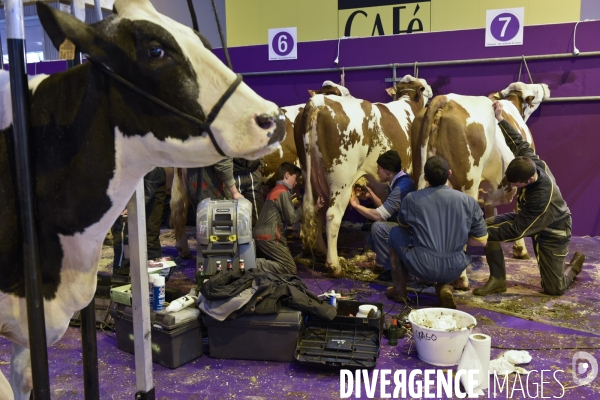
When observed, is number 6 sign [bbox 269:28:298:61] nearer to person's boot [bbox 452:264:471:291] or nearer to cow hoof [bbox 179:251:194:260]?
cow hoof [bbox 179:251:194:260]

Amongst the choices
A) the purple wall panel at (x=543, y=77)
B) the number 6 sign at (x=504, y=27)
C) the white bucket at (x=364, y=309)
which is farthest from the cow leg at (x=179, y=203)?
the number 6 sign at (x=504, y=27)

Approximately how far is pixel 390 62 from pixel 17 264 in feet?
21.3

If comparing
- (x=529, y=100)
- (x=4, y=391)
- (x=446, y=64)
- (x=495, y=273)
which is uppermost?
(x=446, y=64)

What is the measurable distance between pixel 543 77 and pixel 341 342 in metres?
4.99

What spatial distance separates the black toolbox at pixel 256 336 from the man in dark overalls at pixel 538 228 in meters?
1.95

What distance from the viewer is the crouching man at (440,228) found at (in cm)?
395

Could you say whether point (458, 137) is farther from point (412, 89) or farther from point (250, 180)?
point (250, 180)

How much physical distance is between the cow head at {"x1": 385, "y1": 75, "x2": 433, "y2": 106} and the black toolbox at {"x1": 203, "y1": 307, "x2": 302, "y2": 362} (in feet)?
12.7

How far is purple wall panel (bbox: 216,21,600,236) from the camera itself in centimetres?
657

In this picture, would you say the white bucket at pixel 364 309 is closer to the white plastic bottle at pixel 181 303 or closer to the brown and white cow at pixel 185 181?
the white plastic bottle at pixel 181 303

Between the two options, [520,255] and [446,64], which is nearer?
[520,255]

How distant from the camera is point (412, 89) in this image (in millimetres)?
6410

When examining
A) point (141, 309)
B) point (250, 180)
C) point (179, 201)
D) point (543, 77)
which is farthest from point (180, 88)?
point (543, 77)

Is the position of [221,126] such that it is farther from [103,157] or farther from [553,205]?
[553,205]
